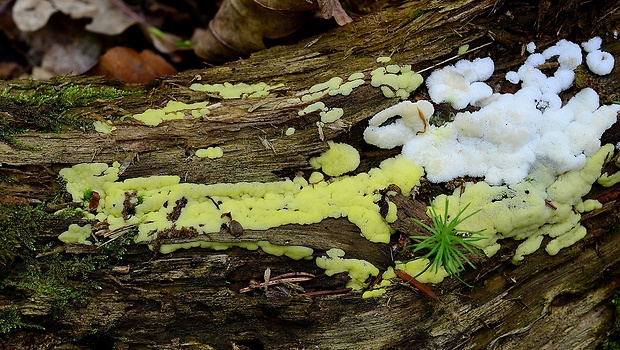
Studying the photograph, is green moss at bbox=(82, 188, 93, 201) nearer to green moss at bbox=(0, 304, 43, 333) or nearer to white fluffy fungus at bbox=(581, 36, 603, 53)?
green moss at bbox=(0, 304, 43, 333)

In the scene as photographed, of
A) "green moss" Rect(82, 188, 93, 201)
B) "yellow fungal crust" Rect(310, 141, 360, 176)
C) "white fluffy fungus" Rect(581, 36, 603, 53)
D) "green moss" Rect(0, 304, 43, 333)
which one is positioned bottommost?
"green moss" Rect(0, 304, 43, 333)

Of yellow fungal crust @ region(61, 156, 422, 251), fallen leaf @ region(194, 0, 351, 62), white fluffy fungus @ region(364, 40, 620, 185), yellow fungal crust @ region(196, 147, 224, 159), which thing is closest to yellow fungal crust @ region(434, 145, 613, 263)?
white fluffy fungus @ region(364, 40, 620, 185)

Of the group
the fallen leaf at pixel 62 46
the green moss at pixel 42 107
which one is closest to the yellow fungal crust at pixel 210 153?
the green moss at pixel 42 107

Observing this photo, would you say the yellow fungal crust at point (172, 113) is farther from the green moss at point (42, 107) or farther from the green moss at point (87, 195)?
the green moss at point (87, 195)

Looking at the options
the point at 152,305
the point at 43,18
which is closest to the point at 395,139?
the point at 152,305

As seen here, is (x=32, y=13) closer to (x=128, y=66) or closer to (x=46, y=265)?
(x=128, y=66)

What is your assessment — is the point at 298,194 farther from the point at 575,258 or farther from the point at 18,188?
the point at 575,258

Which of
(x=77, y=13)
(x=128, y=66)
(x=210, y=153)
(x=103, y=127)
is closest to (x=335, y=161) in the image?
(x=210, y=153)
